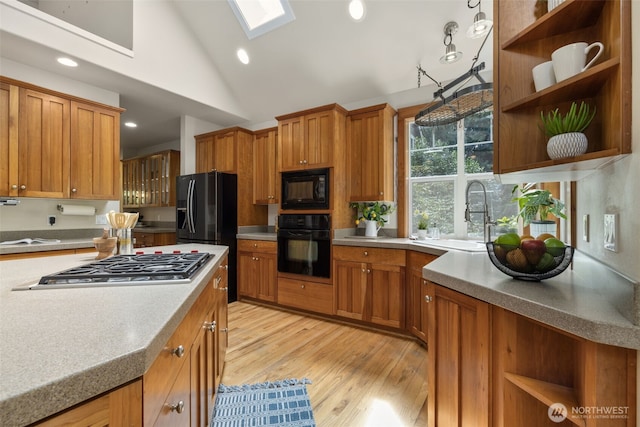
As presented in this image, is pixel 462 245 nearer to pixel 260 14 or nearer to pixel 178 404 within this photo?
pixel 178 404

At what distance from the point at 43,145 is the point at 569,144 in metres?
4.07

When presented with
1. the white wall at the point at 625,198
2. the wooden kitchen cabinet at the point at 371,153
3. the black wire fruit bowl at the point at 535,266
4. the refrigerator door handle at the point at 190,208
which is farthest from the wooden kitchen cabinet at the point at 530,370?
the refrigerator door handle at the point at 190,208

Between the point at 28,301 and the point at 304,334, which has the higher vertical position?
the point at 28,301

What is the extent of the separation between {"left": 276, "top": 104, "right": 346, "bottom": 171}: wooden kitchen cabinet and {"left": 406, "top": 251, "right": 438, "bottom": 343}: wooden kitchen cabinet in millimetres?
1363

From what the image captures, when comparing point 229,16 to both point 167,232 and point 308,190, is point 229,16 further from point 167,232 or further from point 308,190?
point 167,232

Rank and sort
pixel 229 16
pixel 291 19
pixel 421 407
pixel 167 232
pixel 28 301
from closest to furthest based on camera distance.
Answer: pixel 28 301, pixel 421 407, pixel 291 19, pixel 229 16, pixel 167 232

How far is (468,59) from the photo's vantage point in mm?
2852

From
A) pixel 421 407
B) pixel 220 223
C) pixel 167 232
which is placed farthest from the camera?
pixel 167 232

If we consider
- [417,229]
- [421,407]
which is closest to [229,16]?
[417,229]

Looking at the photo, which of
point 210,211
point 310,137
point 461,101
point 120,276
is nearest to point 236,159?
point 210,211

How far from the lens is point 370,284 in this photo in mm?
2932

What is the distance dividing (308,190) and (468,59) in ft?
6.94

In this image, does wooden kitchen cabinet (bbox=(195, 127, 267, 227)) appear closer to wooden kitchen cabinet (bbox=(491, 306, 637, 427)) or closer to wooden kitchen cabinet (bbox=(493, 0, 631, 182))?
wooden kitchen cabinet (bbox=(493, 0, 631, 182))

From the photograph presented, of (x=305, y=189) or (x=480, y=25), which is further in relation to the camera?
(x=305, y=189)
